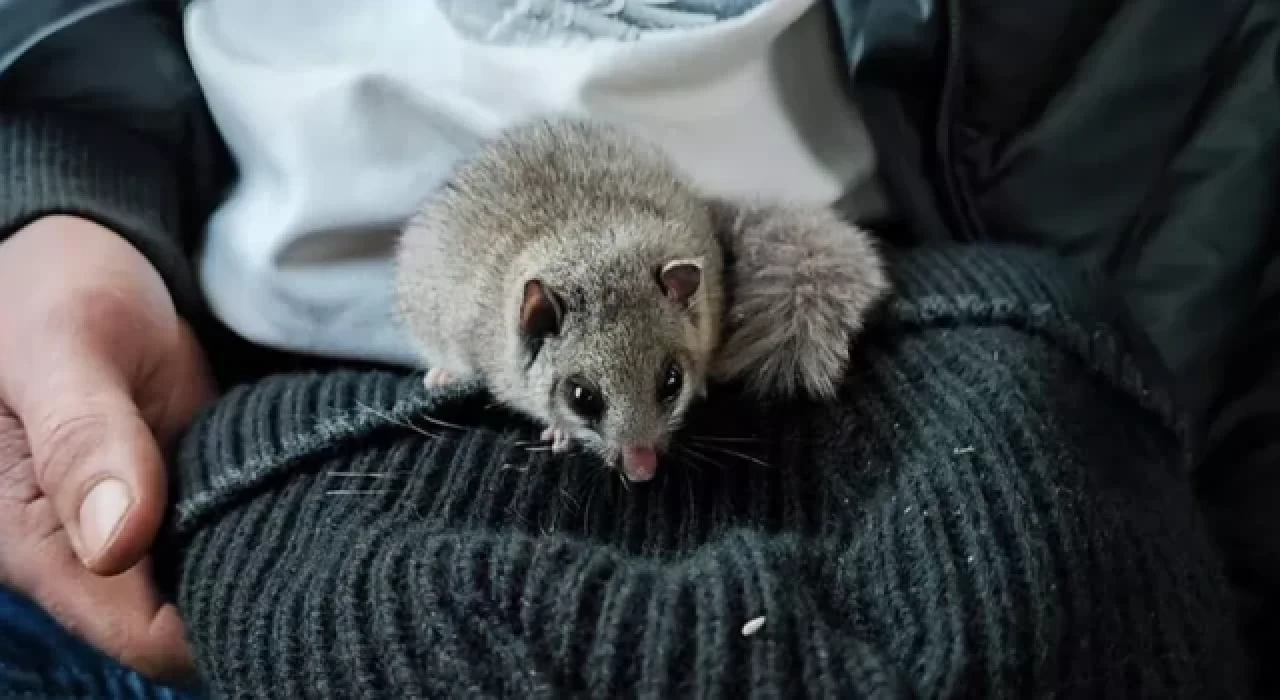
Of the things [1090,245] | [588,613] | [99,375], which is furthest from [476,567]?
[1090,245]

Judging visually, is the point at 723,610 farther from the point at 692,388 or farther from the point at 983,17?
the point at 983,17

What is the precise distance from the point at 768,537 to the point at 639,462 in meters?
0.15

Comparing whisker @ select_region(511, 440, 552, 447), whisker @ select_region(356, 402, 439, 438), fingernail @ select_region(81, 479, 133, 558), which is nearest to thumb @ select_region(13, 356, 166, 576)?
fingernail @ select_region(81, 479, 133, 558)

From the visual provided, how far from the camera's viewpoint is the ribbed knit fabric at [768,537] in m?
0.82

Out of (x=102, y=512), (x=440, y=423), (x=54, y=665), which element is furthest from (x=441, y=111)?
(x=54, y=665)

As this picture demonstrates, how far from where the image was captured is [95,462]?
105cm

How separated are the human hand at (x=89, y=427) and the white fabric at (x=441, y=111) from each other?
134 mm

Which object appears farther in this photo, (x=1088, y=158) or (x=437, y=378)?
(x=1088, y=158)

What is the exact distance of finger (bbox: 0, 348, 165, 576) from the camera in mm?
1029

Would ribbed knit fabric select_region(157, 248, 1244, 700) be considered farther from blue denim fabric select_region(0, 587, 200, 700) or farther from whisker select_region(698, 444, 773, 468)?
blue denim fabric select_region(0, 587, 200, 700)

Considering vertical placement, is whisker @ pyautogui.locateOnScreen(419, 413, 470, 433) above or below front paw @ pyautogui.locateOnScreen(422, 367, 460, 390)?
above

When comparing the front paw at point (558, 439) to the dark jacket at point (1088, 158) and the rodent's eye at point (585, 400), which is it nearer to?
the rodent's eye at point (585, 400)

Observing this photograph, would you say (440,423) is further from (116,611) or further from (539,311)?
(116,611)

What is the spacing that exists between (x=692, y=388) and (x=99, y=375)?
20.0 inches
